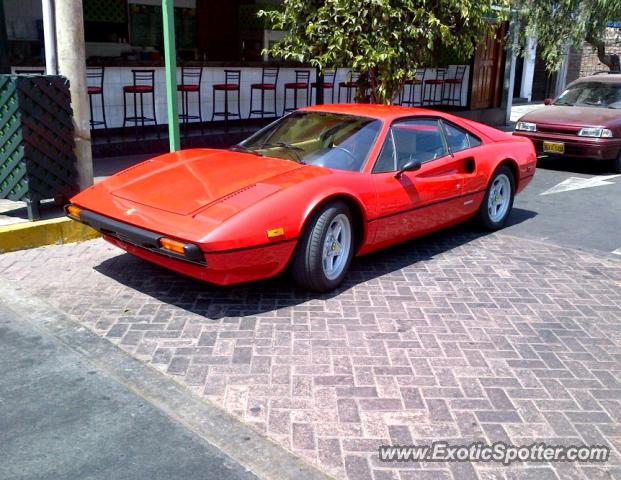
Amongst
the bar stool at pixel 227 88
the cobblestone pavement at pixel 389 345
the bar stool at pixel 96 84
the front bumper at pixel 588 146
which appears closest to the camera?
the cobblestone pavement at pixel 389 345

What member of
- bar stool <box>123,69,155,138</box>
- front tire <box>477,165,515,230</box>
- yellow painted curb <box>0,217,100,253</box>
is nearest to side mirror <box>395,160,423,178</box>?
front tire <box>477,165,515,230</box>

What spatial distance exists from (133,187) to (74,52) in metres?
2.14

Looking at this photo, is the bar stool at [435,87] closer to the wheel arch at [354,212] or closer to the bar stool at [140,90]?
the bar stool at [140,90]

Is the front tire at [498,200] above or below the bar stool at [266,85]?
below

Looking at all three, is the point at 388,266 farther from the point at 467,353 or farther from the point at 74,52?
the point at 74,52

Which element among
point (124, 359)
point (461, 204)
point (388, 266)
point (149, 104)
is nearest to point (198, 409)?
point (124, 359)

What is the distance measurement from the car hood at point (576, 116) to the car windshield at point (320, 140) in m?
5.97

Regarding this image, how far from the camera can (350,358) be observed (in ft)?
12.2

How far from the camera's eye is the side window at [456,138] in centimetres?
592

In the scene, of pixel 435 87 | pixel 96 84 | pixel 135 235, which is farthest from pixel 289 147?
pixel 435 87

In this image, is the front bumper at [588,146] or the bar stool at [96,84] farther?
the front bumper at [588,146]

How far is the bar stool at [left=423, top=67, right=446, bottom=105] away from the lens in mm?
15653

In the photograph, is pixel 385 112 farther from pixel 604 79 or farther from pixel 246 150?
pixel 604 79

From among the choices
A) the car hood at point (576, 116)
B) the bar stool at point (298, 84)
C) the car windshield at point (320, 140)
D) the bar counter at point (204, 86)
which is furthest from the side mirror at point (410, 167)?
the bar stool at point (298, 84)
